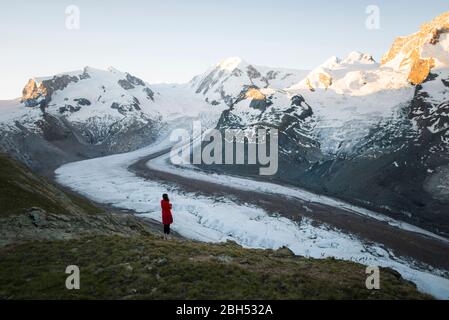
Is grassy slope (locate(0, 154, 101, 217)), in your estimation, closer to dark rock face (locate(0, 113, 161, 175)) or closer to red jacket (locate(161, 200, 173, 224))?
red jacket (locate(161, 200, 173, 224))

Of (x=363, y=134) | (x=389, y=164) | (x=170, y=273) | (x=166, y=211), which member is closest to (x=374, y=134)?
(x=363, y=134)

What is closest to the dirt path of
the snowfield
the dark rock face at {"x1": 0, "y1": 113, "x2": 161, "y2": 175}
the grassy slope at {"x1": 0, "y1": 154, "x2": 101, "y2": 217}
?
the snowfield

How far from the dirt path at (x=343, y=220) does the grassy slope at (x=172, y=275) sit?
48.1 meters

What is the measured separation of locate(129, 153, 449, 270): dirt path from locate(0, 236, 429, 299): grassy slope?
4810cm

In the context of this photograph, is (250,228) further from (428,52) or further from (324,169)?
(428,52)

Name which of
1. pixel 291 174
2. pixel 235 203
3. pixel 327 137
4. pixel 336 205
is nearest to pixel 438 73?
pixel 327 137

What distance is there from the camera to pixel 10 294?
15.3m

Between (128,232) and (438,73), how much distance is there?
15420 centimetres

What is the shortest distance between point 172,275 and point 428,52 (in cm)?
18599

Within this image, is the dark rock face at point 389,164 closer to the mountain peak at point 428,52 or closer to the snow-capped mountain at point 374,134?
the snow-capped mountain at point 374,134

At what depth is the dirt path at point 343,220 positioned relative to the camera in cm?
6353

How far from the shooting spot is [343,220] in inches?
3091

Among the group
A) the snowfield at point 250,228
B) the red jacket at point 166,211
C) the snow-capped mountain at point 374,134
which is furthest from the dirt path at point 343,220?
the red jacket at point 166,211
